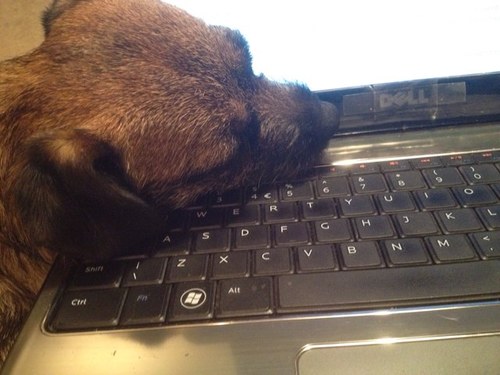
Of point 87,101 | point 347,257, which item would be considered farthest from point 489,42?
point 87,101

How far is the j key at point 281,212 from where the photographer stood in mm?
722

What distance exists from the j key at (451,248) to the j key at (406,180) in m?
0.13

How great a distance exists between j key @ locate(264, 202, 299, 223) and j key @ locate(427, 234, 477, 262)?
0.21m

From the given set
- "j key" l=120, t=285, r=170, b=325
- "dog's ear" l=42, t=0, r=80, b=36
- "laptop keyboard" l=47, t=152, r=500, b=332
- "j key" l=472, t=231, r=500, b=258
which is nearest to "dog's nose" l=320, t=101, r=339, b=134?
"laptop keyboard" l=47, t=152, r=500, b=332

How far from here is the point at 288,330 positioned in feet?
1.79

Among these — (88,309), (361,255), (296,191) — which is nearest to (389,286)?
(361,255)

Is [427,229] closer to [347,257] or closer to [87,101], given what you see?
[347,257]

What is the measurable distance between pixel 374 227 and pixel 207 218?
279mm

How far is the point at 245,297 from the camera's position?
59cm

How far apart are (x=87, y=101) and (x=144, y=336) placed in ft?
1.42

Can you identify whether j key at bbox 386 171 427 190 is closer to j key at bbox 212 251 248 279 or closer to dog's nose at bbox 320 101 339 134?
dog's nose at bbox 320 101 339 134

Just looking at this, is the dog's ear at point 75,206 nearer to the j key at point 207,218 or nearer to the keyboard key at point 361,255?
the j key at point 207,218

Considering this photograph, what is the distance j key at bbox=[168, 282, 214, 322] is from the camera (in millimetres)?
574

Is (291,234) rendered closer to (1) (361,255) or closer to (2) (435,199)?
(1) (361,255)
